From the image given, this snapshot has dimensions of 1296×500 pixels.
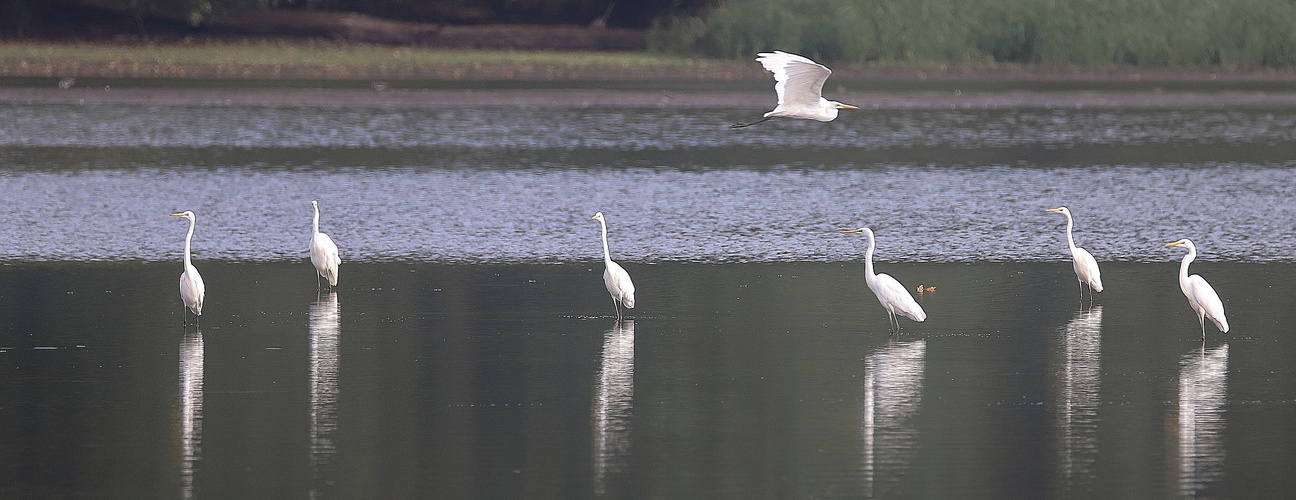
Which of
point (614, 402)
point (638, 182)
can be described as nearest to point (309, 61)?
point (638, 182)

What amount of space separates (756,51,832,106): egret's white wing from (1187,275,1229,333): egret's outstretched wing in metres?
2.62

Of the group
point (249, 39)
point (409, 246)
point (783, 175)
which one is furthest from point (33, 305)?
point (249, 39)

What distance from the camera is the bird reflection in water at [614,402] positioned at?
7.19 metres

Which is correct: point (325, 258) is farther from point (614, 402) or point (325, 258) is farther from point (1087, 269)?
point (1087, 269)

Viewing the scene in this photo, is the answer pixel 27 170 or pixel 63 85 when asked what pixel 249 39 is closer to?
pixel 63 85

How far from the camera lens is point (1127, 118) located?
24.9m

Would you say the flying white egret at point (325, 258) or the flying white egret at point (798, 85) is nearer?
the flying white egret at point (325, 258)

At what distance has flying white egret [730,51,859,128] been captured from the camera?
37.8ft

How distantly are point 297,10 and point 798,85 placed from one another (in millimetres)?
25291

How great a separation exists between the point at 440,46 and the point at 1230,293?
2590cm

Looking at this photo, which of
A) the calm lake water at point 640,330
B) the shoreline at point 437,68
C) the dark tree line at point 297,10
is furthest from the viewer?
the dark tree line at point 297,10

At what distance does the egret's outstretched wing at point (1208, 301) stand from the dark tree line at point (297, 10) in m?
25.5

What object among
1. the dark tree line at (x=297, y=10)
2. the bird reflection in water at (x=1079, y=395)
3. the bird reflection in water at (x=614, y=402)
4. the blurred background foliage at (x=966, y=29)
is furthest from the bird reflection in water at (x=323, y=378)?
the dark tree line at (x=297, y=10)

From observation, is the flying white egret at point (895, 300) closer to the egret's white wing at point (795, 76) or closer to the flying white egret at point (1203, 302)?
the flying white egret at point (1203, 302)
